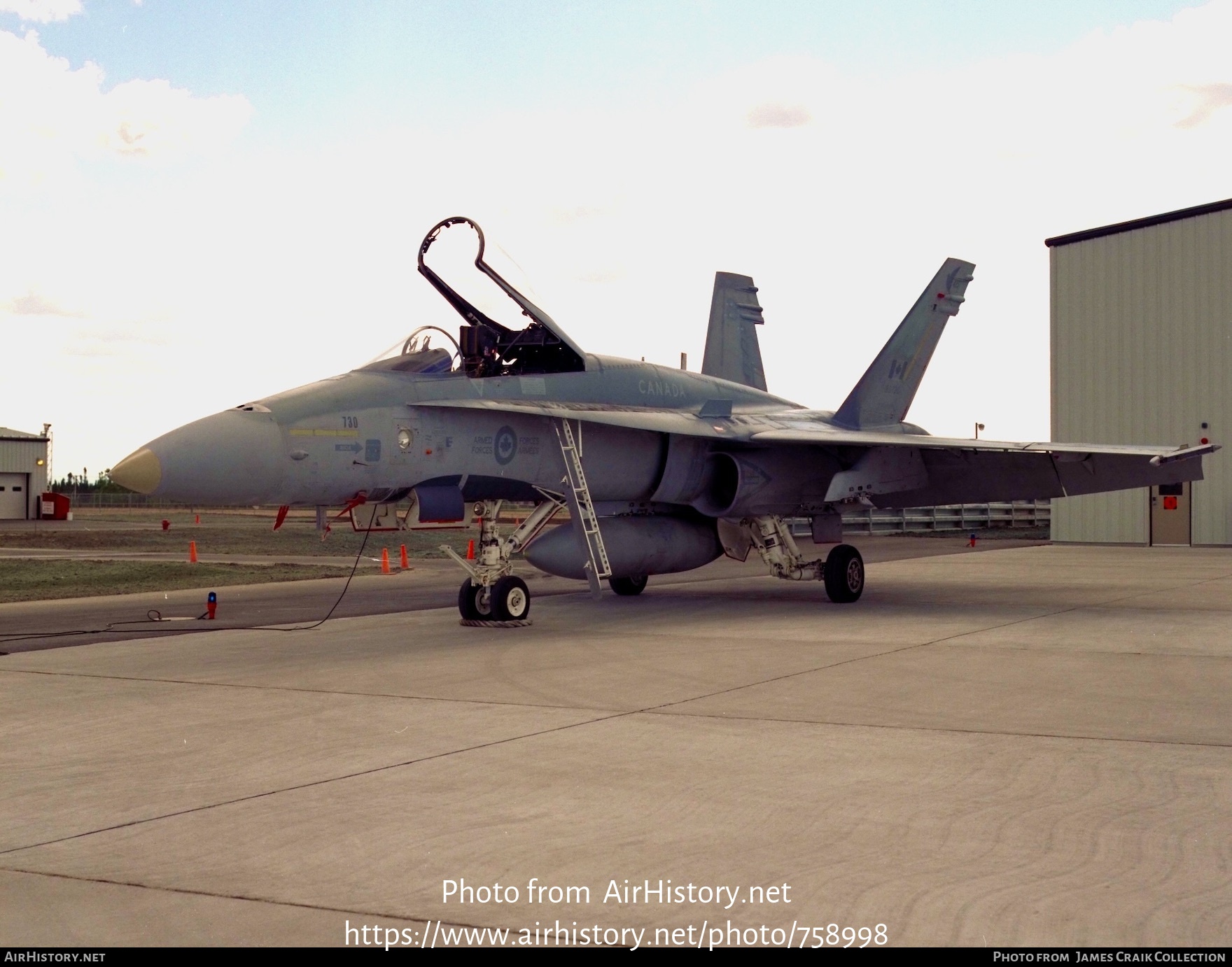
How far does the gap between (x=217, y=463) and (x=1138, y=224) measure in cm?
2847

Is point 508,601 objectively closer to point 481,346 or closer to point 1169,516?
point 481,346

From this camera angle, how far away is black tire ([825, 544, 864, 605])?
14641 mm

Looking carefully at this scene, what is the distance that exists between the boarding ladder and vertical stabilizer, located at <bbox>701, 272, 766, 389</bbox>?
251 inches

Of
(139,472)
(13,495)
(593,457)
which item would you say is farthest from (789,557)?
(13,495)

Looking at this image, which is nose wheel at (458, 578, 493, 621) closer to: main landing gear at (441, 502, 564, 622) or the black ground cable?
main landing gear at (441, 502, 564, 622)

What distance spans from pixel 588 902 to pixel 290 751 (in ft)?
9.33

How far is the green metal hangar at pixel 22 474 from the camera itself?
56.5 meters

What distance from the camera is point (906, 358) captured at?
17.2 meters

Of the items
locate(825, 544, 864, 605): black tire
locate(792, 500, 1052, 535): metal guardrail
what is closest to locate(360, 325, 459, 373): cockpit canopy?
locate(825, 544, 864, 605): black tire

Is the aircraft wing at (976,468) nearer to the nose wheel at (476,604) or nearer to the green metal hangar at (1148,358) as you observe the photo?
the nose wheel at (476,604)

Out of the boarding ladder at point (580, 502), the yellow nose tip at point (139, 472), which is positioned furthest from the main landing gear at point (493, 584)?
the yellow nose tip at point (139, 472)

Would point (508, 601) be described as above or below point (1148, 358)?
below

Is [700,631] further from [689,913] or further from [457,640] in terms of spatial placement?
[689,913]

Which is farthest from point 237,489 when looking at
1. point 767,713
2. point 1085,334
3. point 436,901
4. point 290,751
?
point 1085,334
